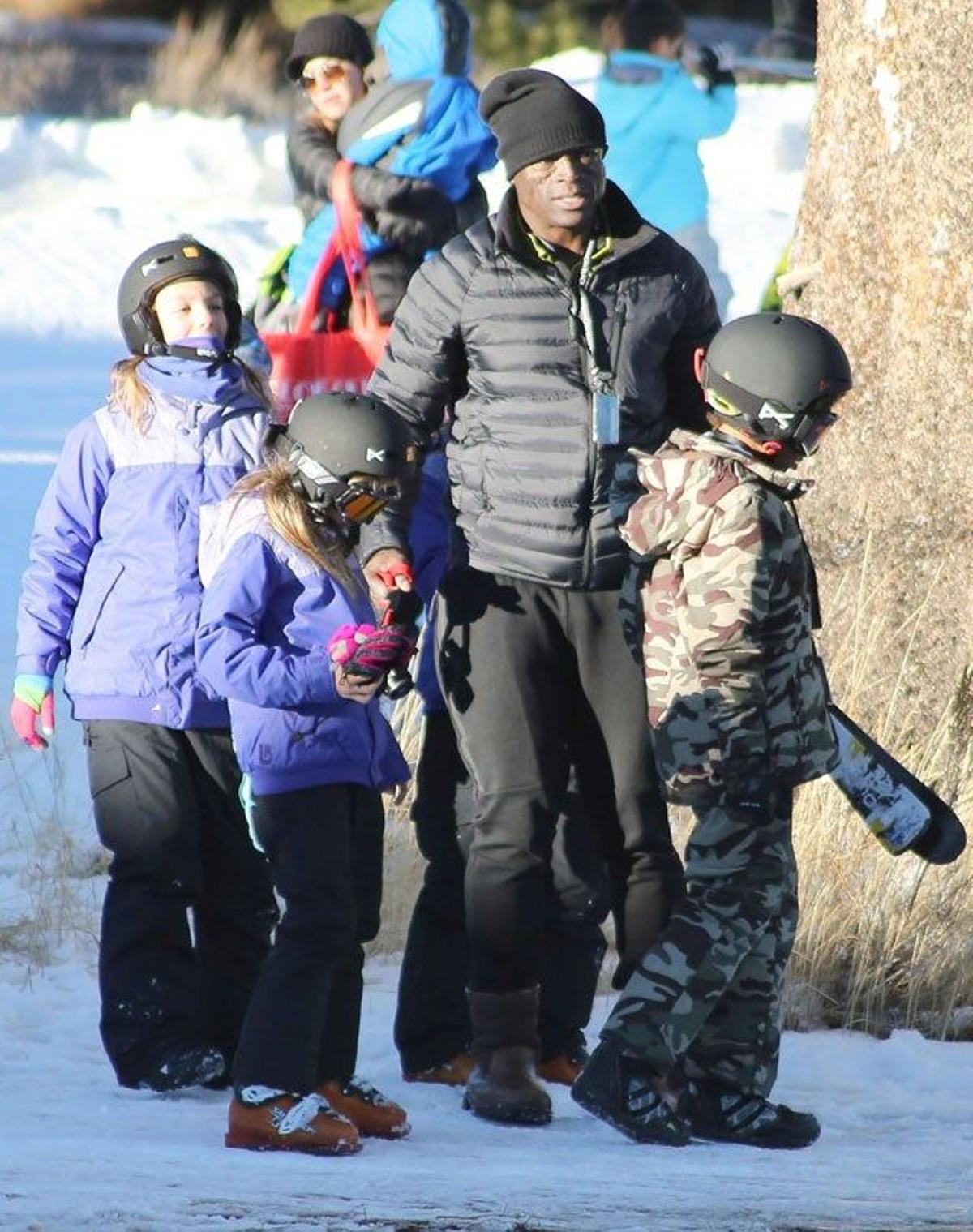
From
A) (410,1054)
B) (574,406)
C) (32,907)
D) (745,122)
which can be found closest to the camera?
(574,406)

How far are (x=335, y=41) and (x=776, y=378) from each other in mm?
3107

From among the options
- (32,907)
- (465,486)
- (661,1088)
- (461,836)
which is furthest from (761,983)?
(32,907)

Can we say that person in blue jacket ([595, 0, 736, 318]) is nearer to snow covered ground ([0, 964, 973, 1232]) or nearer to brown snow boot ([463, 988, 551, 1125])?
snow covered ground ([0, 964, 973, 1232])

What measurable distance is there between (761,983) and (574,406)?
123 cm

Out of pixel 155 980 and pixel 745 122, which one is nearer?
pixel 155 980

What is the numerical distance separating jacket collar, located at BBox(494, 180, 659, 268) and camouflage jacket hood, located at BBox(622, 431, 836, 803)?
0.51m

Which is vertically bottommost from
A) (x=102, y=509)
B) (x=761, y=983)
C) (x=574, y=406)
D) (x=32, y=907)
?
(x=32, y=907)

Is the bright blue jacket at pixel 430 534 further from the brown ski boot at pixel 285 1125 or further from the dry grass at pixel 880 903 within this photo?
the dry grass at pixel 880 903

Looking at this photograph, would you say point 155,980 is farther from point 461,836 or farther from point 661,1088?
point 661,1088

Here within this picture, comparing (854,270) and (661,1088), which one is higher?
(854,270)

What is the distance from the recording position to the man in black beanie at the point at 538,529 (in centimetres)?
539

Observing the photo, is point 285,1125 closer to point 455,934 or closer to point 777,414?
point 455,934

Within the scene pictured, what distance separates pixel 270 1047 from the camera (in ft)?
16.6

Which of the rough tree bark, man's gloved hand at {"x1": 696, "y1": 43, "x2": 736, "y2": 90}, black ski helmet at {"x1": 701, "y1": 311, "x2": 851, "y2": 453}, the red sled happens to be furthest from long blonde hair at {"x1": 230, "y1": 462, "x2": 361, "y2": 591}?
man's gloved hand at {"x1": 696, "y1": 43, "x2": 736, "y2": 90}
